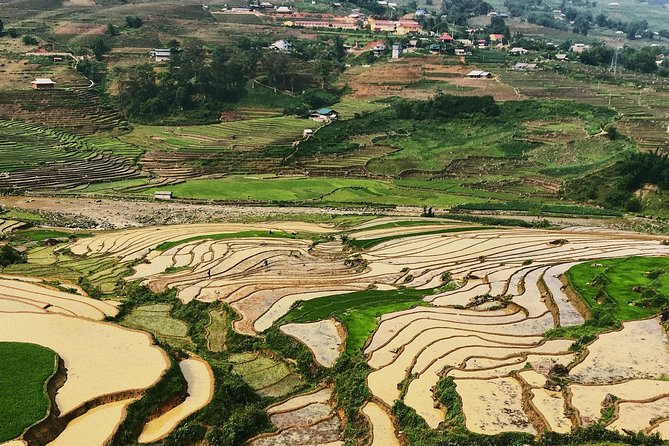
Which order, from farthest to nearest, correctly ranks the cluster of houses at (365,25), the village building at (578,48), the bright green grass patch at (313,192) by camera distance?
1. the cluster of houses at (365,25)
2. the village building at (578,48)
3. the bright green grass patch at (313,192)

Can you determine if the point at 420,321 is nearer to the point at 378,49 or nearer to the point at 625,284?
the point at 625,284

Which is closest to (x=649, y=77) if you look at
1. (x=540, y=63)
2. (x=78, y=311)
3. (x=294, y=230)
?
(x=540, y=63)

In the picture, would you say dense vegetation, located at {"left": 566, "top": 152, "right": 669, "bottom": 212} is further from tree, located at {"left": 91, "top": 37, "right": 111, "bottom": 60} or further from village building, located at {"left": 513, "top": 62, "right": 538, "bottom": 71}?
tree, located at {"left": 91, "top": 37, "right": 111, "bottom": 60}

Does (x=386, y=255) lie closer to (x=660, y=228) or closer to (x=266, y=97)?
(x=660, y=228)

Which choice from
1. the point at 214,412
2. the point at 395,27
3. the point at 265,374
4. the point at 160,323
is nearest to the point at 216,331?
the point at 160,323

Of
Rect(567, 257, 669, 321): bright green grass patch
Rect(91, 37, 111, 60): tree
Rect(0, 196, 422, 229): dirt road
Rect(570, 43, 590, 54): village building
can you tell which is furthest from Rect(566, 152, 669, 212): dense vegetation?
Rect(91, 37, 111, 60): tree

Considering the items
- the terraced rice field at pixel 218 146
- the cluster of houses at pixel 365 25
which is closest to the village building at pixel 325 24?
the cluster of houses at pixel 365 25

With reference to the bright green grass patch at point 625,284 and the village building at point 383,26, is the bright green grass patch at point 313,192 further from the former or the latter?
the village building at point 383,26
